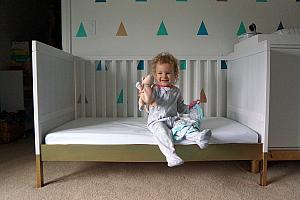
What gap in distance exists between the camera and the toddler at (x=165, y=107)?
128 centimetres

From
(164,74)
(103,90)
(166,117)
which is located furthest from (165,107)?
(103,90)

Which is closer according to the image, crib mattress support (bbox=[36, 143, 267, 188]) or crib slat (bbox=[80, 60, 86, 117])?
crib mattress support (bbox=[36, 143, 267, 188])

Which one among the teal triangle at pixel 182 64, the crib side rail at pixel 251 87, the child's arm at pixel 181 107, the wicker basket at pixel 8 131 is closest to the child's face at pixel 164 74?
the child's arm at pixel 181 107

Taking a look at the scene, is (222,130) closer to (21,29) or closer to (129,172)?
(129,172)

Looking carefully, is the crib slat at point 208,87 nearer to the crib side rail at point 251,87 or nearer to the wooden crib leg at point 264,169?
the crib side rail at point 251,87

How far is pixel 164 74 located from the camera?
146 cm

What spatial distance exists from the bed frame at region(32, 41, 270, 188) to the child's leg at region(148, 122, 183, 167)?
48 mm

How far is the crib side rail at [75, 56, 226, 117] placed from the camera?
1956 mm

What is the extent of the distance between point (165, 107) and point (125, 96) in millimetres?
582

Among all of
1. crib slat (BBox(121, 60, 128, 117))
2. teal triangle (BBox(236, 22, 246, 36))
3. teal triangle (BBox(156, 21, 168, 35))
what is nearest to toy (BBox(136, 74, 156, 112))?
crib slat (BBox(121, 60, 128, 117))

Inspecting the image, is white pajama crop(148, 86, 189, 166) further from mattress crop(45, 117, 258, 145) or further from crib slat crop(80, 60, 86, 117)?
crib slat crop(80, 60, 86, 117)

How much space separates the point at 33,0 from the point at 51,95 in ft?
7.94

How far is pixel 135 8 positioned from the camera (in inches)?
78.0

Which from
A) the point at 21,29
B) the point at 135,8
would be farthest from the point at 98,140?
the point at 21,29
